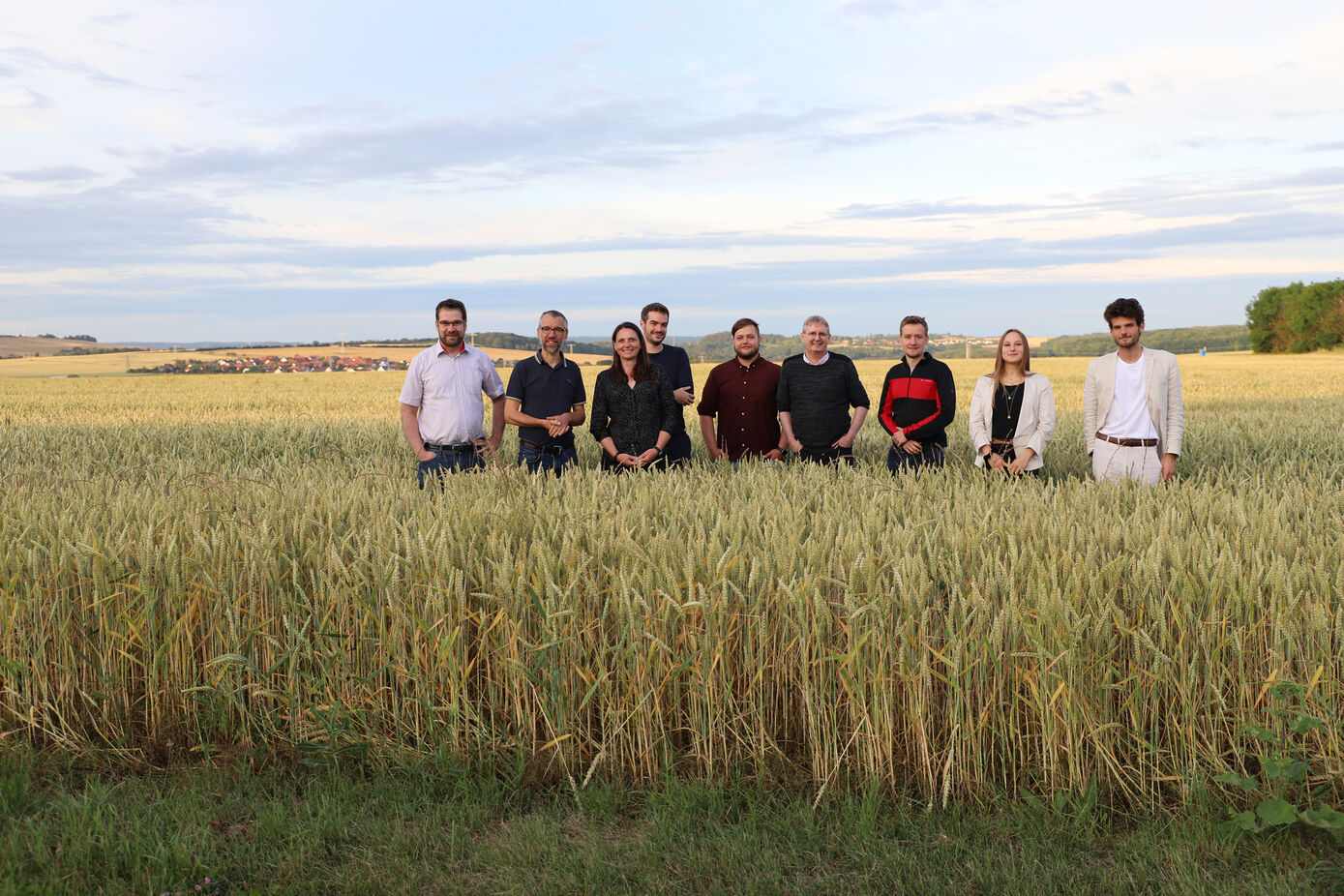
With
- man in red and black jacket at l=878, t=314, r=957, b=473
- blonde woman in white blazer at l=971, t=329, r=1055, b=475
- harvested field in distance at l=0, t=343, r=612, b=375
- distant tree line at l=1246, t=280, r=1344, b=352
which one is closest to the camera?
blonde woman in white blazer at l=971, t=329, r=1055, b=475

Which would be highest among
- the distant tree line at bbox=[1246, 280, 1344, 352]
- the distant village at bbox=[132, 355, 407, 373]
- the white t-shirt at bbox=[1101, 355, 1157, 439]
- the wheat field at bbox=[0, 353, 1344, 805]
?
the distant tree line at bbox=[1246, 280, 1344, 352]

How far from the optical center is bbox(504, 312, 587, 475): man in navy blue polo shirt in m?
6.71

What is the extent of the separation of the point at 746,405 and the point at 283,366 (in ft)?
182

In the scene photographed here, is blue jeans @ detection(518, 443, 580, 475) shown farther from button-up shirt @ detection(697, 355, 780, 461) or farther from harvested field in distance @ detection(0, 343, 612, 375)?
harvested field in distance @ detection(0, 343, 612, 375)

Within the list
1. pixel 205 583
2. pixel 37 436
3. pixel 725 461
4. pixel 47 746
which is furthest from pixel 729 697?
pixel 37 436

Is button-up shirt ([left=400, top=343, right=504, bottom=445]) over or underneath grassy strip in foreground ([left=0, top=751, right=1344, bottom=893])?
over

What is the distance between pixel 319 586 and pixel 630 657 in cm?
132

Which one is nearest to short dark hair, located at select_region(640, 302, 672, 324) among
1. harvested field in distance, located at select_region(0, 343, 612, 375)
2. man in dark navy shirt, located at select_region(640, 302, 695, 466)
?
man in dark navy shirt, located at select_region(640, 302, 695, 466)

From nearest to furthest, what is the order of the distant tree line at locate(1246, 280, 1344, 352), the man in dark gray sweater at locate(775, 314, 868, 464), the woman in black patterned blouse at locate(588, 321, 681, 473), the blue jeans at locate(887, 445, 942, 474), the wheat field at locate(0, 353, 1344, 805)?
1. the wheat field at locate(0, 353, 1344, 805)
2. the woman in black patterned blouse at locate(588, 321, 681, 473)
3. the blue jeans at locate(887, 445, 942, 474)
4. the man in dark gray sweater at locate(775, 314, 868, 464)
5. the distant tree line at locate(1246, 280, 1344, 352)

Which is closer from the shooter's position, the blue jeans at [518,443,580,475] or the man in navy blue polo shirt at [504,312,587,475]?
the man in navy blue polo shirt at [504,312,587,475]

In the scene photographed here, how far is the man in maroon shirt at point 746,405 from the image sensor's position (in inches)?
286

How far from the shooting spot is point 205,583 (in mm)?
3654

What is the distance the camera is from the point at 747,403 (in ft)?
23.8

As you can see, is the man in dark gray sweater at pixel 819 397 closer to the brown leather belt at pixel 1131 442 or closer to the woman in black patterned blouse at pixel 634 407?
the woman in black patterned blouse at pixel 634 407
